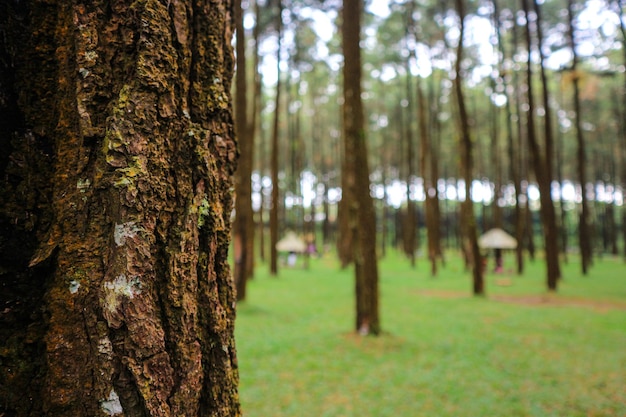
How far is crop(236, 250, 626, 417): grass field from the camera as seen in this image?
456cm

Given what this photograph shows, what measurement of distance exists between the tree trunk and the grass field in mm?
3792

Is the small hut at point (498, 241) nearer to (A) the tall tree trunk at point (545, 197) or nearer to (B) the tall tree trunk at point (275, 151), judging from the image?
(A) the tall tree trunk at point (545, 197)

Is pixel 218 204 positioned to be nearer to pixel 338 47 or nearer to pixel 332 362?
pixel 332 362

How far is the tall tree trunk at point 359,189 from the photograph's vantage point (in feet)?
23.9

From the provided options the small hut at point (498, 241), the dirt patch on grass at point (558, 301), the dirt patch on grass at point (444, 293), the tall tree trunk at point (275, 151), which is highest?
the tall tree trunk at point (275, 151)

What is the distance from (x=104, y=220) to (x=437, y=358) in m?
6.38

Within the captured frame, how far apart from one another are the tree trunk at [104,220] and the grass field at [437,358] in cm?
379

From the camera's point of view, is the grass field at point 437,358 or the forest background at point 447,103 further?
the forest background at point 447,103

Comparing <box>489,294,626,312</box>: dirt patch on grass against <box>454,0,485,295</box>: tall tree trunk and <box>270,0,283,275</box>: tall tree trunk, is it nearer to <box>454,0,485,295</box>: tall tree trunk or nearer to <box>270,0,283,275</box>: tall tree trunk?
<box>454,0,485,295</box>: tall tree trunk

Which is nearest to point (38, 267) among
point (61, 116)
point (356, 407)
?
point (61, 116)

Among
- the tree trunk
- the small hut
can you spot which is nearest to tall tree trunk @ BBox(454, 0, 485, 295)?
the small hut

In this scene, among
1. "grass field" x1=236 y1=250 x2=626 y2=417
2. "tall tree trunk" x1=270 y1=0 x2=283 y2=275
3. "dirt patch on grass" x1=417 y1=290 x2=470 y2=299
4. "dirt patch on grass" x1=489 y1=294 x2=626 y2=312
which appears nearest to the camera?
"grass field" x1=236 y1=250 x2=626 y2=417

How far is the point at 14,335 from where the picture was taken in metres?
0.82

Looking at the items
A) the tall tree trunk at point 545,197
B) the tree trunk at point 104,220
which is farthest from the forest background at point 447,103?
the tree trunk at point 104,220
